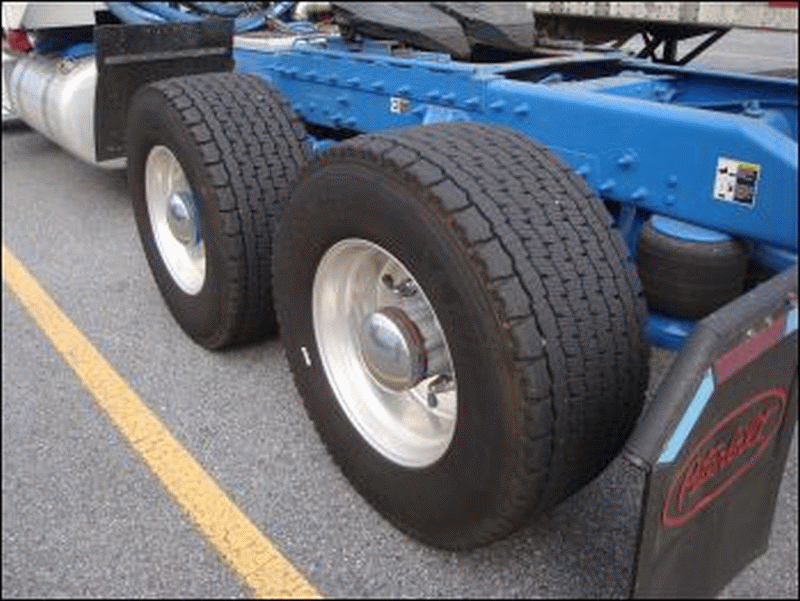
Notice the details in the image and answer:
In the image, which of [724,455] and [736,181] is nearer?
[724,455]

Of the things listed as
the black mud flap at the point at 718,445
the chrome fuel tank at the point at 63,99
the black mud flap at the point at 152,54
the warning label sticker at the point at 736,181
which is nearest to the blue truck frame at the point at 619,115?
the warning label sticker at the point at 736,181

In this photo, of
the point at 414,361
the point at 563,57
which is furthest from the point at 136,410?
the point at 563,57

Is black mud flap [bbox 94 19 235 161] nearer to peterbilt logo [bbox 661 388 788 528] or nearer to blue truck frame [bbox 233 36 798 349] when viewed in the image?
blue truck frame [bbox 233 36 798 349]

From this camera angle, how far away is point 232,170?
9.43 feet

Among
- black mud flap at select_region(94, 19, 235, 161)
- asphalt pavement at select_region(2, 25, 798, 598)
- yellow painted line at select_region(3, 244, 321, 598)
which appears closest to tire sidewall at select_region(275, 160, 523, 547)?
asphalt pavement at select_region(2, 25, 798, 598)

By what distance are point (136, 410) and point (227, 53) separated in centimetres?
181

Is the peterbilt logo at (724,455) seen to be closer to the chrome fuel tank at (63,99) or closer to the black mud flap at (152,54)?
the black mud flap at (152,54)

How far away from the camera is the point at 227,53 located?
3.89 meters

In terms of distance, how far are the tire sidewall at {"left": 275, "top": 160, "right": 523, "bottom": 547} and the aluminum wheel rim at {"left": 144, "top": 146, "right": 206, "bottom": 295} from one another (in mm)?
936

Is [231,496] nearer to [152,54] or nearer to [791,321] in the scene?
[791,321]

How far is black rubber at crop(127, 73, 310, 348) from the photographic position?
2875 mm

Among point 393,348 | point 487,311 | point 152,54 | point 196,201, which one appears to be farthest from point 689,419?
point 152,54

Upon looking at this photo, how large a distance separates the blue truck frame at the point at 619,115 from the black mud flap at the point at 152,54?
534 mm

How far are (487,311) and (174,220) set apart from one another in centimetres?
196
